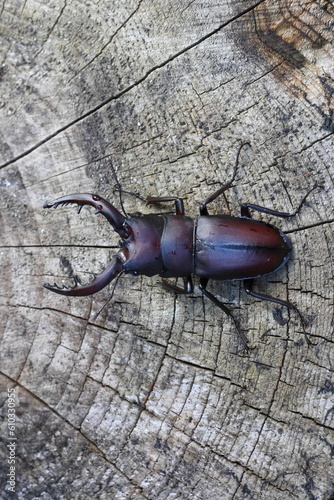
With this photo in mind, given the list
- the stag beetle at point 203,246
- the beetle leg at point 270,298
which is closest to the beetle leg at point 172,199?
the stag beetle at point 203,246

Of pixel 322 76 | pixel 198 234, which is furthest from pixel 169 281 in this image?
pixel 322 76

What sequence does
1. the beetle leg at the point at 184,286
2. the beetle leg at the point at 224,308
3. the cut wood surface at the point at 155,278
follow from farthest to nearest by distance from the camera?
the beetle leg at the point at 184,286
the beetle leg at the point at 224,308
the cut wood surface at the point at 155,278

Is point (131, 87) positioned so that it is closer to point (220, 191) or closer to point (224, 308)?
point (220, 191)

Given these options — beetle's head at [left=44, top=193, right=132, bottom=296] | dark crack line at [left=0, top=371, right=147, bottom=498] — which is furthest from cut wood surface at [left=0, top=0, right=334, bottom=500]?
beetle's head at [left=44, top=193, right=132, bottom=296]

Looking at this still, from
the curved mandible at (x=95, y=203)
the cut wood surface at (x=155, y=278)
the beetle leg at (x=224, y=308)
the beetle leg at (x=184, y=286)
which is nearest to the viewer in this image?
the curved mandible at (x=95, y=203)

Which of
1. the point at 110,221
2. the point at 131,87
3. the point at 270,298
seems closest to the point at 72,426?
the point at 110,221

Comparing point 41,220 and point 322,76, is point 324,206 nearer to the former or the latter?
point 322,76

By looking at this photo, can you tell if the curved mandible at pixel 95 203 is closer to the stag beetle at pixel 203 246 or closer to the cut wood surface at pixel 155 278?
the stag beetle at pixel 203 246
